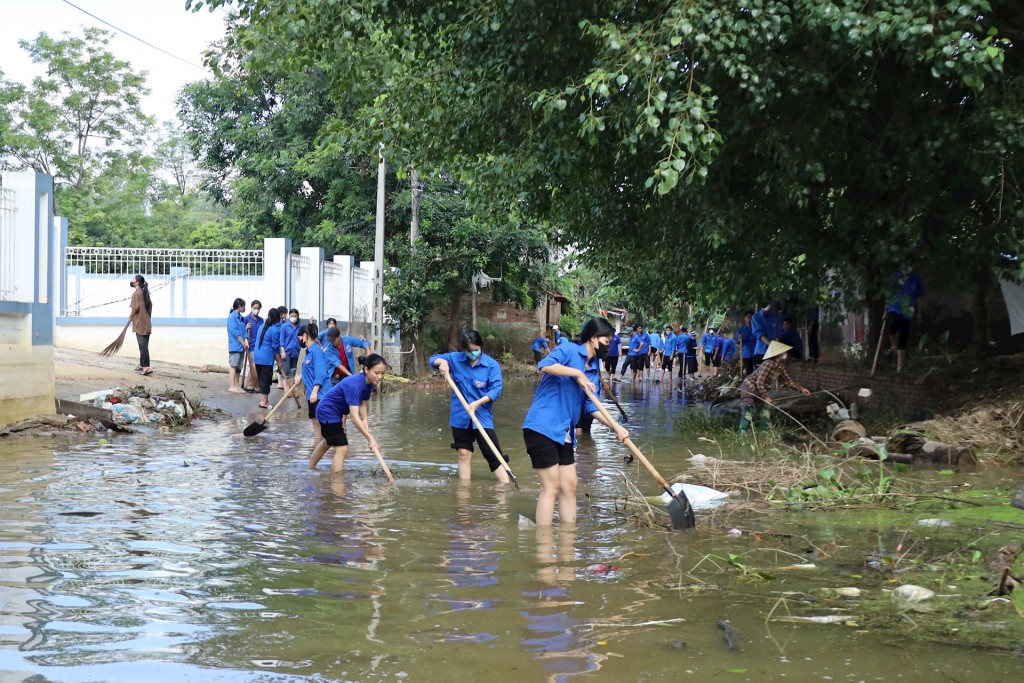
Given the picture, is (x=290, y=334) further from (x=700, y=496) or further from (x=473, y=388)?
(x=700, y=496)

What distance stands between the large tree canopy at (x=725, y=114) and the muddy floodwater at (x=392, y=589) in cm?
355

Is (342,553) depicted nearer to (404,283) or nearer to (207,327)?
(207,327)

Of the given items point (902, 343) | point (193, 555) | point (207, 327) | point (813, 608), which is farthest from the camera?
point (207, 327)

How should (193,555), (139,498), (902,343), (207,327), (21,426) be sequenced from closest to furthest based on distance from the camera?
(193,555) → (139,498) → (21,426) → (902,343) → (207,327)

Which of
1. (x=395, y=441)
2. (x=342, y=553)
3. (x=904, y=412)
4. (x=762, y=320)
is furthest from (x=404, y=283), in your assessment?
(x=342, y=553)

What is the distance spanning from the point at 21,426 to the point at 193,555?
7.12m

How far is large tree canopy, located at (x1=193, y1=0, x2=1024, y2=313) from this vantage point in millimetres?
9703

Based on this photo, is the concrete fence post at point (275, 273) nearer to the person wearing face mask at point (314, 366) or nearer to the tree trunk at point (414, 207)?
the tree trunk at point (414, 207)

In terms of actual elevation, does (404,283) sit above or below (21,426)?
above

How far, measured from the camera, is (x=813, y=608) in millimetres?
5441

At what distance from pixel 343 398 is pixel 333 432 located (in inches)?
15.3

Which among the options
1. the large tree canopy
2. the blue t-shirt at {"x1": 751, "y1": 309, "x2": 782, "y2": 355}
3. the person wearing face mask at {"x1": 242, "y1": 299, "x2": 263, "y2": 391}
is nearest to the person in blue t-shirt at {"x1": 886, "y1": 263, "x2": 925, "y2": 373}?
the large tree canopy

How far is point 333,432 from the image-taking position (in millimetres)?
10625

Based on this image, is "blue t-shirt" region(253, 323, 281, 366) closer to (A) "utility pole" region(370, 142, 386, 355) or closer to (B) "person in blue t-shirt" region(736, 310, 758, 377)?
(A) "utility pole" region(370, 142, 386, 355)
